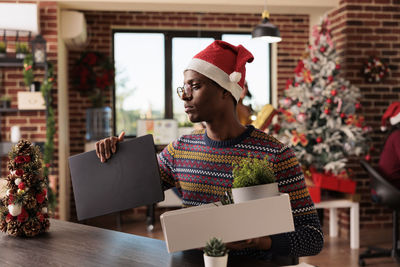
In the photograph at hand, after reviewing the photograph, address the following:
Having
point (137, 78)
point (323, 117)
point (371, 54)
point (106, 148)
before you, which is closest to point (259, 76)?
point (137, 78)

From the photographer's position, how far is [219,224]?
108cm

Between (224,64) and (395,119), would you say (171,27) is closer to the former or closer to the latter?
(395,119)

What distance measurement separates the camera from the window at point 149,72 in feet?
21.2

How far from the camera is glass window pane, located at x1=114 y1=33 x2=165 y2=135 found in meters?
6.47

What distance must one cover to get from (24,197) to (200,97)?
66 cm

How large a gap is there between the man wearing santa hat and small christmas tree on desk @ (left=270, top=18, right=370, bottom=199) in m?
3.15

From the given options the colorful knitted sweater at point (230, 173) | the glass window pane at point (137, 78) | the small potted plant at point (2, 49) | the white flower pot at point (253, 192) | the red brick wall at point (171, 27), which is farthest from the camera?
the glass window pane at point (137, 78)

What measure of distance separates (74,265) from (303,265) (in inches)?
104

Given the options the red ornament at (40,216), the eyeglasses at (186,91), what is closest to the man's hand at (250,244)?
the eyeglasses at (186,91)

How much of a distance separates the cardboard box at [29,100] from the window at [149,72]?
5.35 feet

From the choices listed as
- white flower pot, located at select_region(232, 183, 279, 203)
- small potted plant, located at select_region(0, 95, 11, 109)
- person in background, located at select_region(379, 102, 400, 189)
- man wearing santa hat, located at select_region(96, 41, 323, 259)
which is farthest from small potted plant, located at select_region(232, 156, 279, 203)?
small potted plant, located at select_region(0, 95, 11, 109)

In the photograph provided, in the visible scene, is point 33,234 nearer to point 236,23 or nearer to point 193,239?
point 193,239

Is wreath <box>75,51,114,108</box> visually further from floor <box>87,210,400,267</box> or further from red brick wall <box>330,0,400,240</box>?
red brick wall <box>330,0,400,240</box>

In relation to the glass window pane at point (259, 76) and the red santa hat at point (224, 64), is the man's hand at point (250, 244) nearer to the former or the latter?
the red santa hat at point (224, 64)
